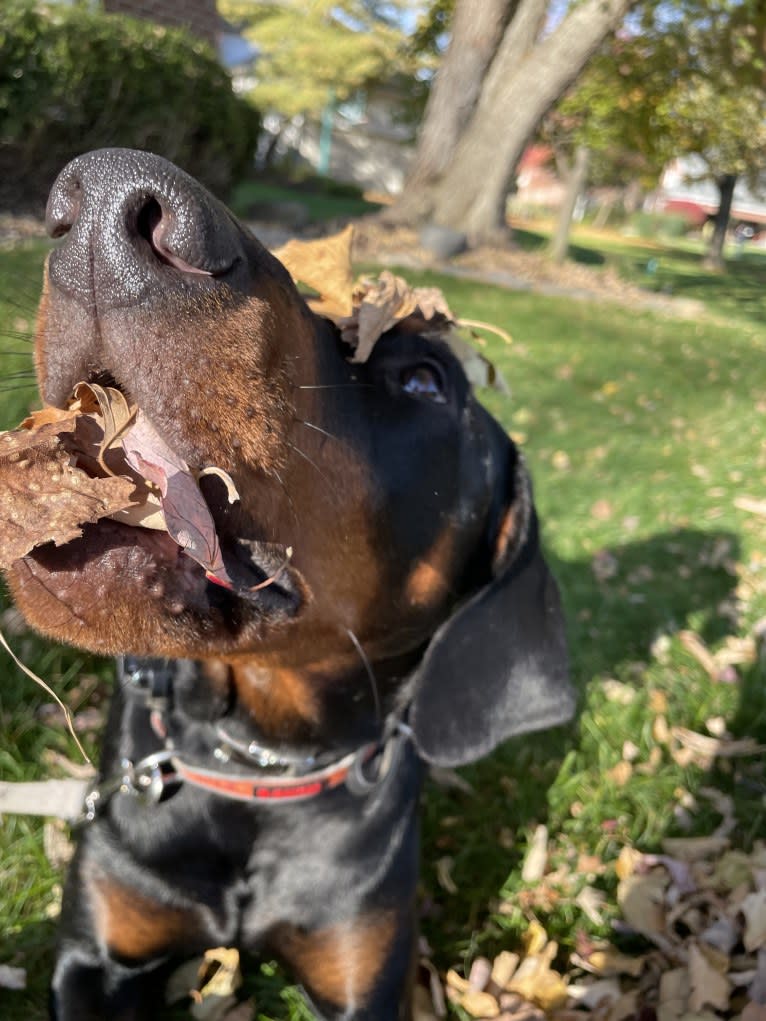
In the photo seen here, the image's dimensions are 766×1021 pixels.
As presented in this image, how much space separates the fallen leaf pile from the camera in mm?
2111

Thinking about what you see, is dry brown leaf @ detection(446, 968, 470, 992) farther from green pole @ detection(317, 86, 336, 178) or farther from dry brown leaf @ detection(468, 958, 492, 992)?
green pole @ detection(317, 86, 336, 178)

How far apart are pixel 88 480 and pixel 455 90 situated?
511 inches

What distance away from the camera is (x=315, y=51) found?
27141 millimetres

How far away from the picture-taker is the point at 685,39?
13.0m

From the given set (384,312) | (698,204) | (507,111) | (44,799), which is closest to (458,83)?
(507,111)

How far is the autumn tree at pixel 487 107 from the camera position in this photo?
1140 cm

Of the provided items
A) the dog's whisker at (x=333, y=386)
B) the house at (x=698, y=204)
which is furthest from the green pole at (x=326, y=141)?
the dog's whisker at (x=333, y=386)

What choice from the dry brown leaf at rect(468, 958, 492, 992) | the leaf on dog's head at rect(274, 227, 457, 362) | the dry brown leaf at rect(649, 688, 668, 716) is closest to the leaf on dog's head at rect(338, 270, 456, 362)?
the leaf on dog's head at rect(274, 227, 457, 362)

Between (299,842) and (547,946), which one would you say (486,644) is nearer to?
(299,842)

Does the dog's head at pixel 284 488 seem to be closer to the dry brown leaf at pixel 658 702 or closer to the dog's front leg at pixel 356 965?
the dog's front leg at pixel 356 965

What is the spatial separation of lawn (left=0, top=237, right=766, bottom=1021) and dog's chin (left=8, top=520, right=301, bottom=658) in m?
0.37


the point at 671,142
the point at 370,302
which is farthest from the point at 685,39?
the point at 370,302

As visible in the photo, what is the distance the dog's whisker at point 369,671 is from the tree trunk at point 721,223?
1055 inches

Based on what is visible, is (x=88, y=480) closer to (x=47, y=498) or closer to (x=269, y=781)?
(x=47, y=498)
